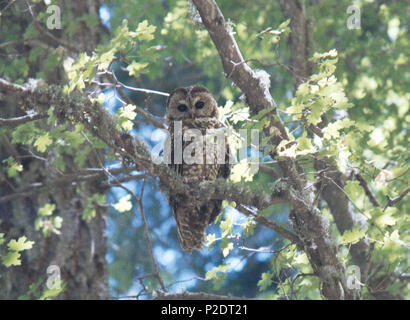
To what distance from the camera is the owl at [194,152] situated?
370cm

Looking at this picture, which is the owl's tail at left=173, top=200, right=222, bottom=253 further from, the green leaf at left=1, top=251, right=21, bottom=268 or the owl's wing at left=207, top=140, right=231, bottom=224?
the green leaf at left=1, top=251, right=21, bottom=268

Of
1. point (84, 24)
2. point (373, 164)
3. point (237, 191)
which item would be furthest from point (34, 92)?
point (84, 24)

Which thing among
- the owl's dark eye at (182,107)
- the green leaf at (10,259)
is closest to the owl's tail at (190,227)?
the owl's dark eye at (182,107)

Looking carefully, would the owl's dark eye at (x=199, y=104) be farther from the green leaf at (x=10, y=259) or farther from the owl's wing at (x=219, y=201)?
the green leaf at (x=10, y=259)

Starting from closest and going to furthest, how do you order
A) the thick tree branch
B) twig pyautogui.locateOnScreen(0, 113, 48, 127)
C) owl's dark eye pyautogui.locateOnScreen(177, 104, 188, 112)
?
the thick tree branch < twig pyautogui.locateOnScreen(0, 113, 48, 127) < owl's dark eye pyautogui.locateOnScreen(177, 104, 188, 112)

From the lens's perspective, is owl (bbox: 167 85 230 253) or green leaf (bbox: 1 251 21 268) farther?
owl (bbox: 167 85 230 253)

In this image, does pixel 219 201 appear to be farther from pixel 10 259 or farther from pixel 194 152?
pixel 10 259

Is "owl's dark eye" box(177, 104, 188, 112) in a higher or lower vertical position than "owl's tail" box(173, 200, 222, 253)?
higher

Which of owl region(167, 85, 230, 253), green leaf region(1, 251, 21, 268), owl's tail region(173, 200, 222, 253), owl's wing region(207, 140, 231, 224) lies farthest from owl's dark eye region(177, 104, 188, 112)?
green leaf region(1, 251, 21, 268)

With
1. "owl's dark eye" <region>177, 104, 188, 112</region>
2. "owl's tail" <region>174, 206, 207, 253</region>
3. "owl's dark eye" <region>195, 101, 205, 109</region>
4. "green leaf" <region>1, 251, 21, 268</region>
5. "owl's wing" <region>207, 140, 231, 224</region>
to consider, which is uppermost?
"owl's dark eye" <region>195, 101, 205, 109</region>

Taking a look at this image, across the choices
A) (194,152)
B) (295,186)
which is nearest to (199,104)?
(194,152)

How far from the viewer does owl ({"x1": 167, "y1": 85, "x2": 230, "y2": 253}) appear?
12.1ft

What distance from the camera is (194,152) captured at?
12.6 ft
